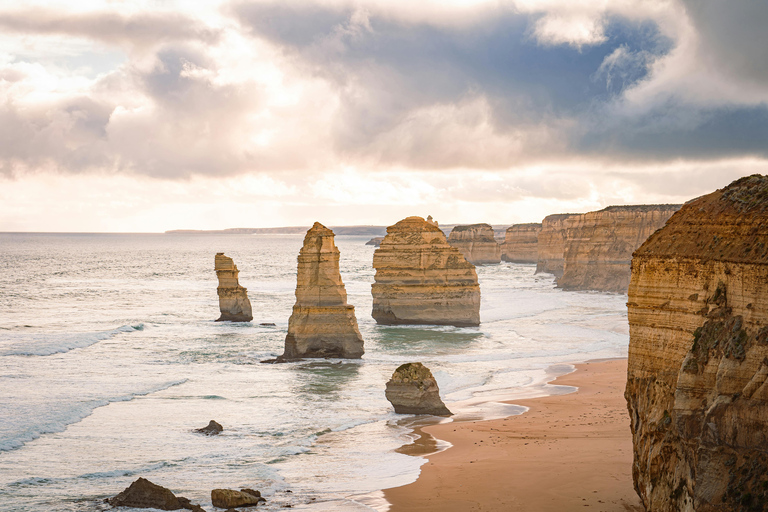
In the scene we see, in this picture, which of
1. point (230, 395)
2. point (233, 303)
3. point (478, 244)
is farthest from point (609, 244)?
point (478, 244)

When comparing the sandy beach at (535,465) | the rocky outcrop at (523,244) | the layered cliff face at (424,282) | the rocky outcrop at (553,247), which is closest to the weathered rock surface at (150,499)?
the sandy beach at (535,465)

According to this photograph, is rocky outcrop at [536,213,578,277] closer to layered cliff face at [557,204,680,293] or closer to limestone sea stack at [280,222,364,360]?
layered cliff face at [557,204,680,293]

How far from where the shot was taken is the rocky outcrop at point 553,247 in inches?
4843

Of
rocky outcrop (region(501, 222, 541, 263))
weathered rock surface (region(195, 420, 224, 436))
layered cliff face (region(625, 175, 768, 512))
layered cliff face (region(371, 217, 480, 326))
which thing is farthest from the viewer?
rocky outcrop (region(501, 222, 541, 263))

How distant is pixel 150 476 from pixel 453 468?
780cm

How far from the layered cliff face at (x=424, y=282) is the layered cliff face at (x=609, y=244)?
118ft

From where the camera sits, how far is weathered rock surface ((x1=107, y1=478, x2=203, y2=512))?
16.5 metres

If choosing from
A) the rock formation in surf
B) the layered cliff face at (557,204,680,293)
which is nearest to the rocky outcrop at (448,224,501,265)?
the layered cliff face at (557,204,680,293)

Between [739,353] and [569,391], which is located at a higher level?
[739,353]

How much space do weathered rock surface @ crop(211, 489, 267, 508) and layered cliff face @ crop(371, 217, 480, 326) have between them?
35.9 m

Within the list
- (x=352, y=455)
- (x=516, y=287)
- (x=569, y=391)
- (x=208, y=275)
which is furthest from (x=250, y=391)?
(x=208, y=275)

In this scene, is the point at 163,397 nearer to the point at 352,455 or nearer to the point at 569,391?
the point at 352,455

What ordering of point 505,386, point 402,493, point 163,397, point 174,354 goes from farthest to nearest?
point 174,354, point 505,386, point 163,397, point 402,493

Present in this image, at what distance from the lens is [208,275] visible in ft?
417
